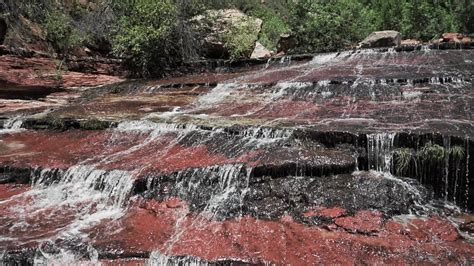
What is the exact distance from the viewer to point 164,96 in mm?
11578

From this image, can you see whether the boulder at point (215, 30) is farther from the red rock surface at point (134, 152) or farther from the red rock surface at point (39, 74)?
the red rock surface at point (134, 152)

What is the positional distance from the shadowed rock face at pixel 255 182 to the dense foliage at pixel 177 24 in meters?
5.56

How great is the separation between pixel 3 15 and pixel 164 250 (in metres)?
10.6

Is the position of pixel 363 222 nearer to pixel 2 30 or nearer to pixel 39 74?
pixel 39 74

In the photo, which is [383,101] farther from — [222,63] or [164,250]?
[222,63]

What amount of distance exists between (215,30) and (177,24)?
5.52 ft

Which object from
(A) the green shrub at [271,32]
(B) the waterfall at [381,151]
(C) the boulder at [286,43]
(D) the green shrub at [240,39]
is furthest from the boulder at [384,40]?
(B) the waterfall at [381,151]

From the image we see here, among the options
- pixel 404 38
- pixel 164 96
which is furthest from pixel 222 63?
pixel 404 38

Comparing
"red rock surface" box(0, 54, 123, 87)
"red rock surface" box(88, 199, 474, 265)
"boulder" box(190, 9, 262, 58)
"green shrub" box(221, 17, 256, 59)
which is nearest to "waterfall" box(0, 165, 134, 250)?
"red rock surface" box(88, 199, 474, 265)

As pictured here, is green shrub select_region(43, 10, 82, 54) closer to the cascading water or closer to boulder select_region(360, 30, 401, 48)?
the cascading water

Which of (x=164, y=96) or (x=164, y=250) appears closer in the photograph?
(x=164, y=250)

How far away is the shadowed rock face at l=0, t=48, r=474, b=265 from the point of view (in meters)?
4.99

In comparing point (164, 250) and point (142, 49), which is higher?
point (142, 49)

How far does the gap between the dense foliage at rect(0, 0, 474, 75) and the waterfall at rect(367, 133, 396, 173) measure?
9.32m
